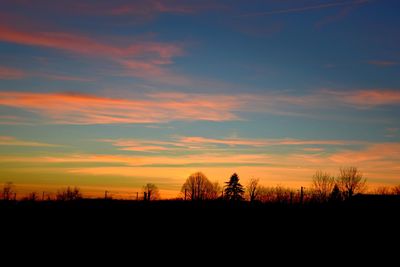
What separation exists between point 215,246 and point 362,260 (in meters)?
6.16

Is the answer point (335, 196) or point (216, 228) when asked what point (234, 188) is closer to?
point (335, 196)

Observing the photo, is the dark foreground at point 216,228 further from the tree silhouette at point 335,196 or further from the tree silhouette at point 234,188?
the tree silhouette at point 234,188

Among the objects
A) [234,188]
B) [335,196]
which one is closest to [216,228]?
[335,196]

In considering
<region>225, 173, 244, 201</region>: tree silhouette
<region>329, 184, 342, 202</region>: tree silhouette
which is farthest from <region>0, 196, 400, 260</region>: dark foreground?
<region>225, 173, 244, 201</region>: tree silhouette

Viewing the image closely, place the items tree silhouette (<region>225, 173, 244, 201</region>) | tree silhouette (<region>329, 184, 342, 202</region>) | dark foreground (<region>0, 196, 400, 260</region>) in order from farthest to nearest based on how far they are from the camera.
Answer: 1. tree silhouette (<region>225, 173, 244, 201</region>)
2. tree silhouette (<region>329, 184, 342, 202</region>)
3. dark foreground (<region>0, 196, 400, 260</region>)

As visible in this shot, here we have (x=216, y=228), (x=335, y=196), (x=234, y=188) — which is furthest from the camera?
(x=234, y=188)

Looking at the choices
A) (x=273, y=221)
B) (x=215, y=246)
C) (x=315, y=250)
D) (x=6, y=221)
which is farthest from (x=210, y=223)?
(x=6, y=221)

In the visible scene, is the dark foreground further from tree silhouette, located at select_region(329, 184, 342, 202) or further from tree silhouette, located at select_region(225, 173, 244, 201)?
tree silhouette, located at select_region(225, 173, 244, 201)

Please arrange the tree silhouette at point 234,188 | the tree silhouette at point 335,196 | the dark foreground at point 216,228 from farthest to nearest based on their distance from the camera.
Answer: the tree silhouette at point 234,188 → the tree silhouette at point 335,196 → the dark foreground at point 216,228

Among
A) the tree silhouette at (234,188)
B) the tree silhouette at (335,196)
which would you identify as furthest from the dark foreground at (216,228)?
the tree silhouette at (234,188)

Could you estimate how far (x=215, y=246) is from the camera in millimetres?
19172

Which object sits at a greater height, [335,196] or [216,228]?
[335,196]

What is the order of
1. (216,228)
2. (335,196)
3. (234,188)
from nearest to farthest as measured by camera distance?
(216,228)
(335,196)
(234,188)

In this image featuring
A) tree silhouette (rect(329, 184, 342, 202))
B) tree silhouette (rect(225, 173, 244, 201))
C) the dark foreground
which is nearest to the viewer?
the dark foreground
